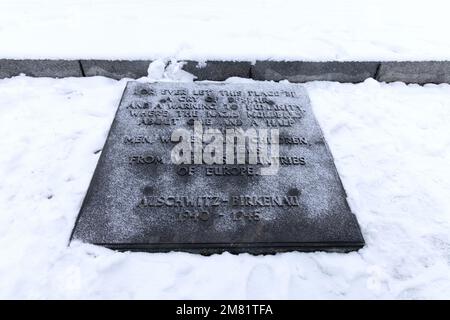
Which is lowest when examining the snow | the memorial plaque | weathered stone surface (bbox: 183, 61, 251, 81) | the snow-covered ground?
the snow-covered ground

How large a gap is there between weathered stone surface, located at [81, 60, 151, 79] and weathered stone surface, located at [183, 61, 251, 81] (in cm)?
46

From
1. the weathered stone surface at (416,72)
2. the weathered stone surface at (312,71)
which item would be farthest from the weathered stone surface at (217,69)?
the weathered stone surface at (416,72)

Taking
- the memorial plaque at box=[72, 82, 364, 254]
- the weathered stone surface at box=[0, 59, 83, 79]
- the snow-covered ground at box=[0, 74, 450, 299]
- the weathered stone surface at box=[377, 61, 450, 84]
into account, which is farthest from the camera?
the weathered stone surface at box=[377, 61, 450, 84]

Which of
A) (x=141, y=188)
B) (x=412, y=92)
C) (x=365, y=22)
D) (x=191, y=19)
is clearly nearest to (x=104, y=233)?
(x=141, y=188)

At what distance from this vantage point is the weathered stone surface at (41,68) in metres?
3.53

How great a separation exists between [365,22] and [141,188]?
3549 millimetres

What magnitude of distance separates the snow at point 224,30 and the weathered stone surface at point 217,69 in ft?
0.21

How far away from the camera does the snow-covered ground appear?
205 cm

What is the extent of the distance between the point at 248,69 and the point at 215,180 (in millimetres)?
1582

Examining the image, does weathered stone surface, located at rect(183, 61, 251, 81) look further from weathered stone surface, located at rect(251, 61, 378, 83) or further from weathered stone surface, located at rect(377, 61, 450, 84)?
weathered stone surface, located at rect(377, 61, 450, 84)

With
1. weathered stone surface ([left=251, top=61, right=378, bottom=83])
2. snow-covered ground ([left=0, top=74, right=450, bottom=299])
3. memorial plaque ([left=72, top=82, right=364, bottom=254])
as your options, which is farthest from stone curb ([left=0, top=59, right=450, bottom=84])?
memorial plaque ([left=72, top=82, right=364, bottom=254])

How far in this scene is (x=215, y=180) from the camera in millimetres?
2502

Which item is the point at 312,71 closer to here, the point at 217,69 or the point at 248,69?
the point at 248,69

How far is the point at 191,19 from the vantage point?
4.16 meters
